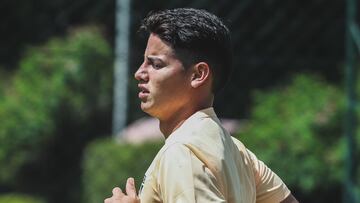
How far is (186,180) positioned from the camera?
260 cm

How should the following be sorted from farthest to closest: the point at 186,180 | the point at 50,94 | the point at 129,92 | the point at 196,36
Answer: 1. the point at 50,94
2. the point at 129,92
3. the point at 196,36
4. the point at 186,180

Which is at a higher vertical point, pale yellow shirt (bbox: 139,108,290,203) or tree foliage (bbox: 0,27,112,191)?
tree foliage (bbox: 0,27,112,191)

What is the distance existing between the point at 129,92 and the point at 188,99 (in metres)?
6.20

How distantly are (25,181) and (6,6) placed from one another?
1390mm

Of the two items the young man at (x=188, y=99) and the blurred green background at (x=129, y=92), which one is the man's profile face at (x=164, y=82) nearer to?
the young man at (x=188, y=99)

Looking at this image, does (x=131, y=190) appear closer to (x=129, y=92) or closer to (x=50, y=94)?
(x=129, y=92)

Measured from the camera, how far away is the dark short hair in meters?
2.77

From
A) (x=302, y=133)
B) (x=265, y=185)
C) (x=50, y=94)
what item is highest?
(x=50, y=94)

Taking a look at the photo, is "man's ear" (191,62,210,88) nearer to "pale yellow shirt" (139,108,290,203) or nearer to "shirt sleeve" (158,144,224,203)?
"pale yellow shirt" (139,108,290,203)

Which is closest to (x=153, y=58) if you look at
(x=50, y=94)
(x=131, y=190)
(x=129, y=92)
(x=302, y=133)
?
(x=131, y=190)

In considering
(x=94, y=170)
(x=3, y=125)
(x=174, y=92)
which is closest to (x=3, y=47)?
(x=3, y=125)

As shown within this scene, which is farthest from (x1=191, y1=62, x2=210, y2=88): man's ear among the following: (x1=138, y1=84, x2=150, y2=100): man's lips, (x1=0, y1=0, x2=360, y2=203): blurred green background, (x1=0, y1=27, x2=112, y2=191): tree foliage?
A: (x1=0, y1=27, x2=112, y2=191): tree foliage

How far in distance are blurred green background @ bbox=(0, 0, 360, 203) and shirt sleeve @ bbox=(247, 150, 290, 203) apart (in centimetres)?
425

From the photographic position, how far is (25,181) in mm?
9578
